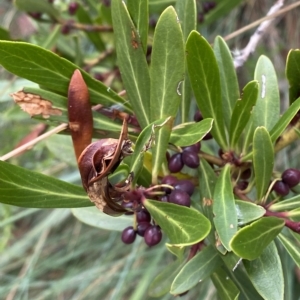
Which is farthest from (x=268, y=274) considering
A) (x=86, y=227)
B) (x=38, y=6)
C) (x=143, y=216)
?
(x=86, y=227)

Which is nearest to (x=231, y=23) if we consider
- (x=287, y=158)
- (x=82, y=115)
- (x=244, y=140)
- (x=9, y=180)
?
(x=287, y=158)

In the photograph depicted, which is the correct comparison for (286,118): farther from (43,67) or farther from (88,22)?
(88,22)

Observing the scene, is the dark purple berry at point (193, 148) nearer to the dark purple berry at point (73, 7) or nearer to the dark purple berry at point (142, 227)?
the dark purple berry at point (142, 227)

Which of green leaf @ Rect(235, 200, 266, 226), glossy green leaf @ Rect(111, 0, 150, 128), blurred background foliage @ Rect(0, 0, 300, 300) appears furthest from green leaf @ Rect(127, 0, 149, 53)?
blurred background foliage @ Rect(0, 0, 300, 300)

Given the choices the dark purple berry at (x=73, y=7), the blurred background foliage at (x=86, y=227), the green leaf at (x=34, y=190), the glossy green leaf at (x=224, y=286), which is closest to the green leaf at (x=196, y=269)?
the glossy green leaf at (x=224, y=286)

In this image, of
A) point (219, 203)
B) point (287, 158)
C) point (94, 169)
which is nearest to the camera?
A: point (94, 169)

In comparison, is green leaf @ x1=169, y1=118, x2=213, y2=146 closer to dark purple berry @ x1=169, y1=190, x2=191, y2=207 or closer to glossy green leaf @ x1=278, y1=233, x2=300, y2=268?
dark purple berry @ x1=169, y1=190, x2=191, y2=207

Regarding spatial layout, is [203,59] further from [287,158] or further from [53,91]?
[287,158]
